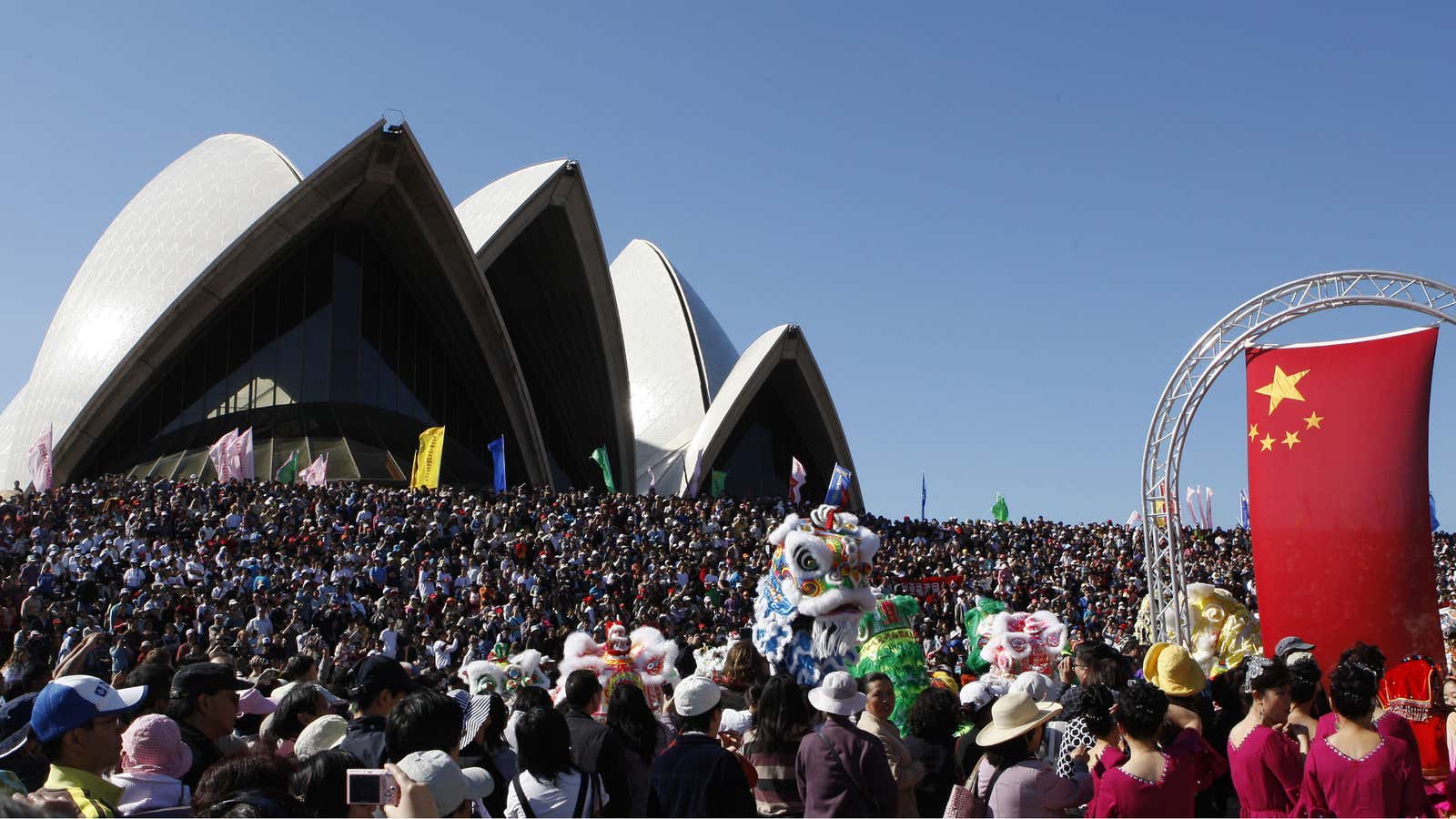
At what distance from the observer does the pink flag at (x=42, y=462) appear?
26234 millimetres

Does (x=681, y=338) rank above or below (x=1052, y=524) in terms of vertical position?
above

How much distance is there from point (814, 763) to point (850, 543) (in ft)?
15.5

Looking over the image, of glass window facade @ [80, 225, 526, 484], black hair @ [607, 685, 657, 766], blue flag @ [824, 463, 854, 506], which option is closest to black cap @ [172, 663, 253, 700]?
black hair @ [607, 685, 657, 766]

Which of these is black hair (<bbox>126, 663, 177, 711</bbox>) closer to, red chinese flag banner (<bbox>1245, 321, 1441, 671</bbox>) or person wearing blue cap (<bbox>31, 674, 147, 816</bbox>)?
person wearing blue cap (<bbox>31, 674, 147, 816</bbox>)

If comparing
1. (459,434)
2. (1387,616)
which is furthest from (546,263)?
(1387,616)

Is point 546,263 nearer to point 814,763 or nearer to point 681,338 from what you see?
point 681,338

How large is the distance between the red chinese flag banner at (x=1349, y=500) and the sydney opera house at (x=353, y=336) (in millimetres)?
19442

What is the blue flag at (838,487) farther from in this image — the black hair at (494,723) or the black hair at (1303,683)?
the black hair at (494,723)

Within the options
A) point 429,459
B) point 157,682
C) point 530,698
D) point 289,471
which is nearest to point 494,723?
point 530,698

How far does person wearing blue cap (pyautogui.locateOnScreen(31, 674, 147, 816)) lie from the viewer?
3.73 m

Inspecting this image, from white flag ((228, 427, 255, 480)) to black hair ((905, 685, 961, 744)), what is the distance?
22.1 m

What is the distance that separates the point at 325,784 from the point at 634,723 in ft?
6.29

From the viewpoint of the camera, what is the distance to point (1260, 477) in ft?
46.7

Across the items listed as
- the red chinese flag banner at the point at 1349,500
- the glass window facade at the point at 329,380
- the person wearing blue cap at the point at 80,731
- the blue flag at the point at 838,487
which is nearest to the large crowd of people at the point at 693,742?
the person wearing blue cap at the point at 80,731
